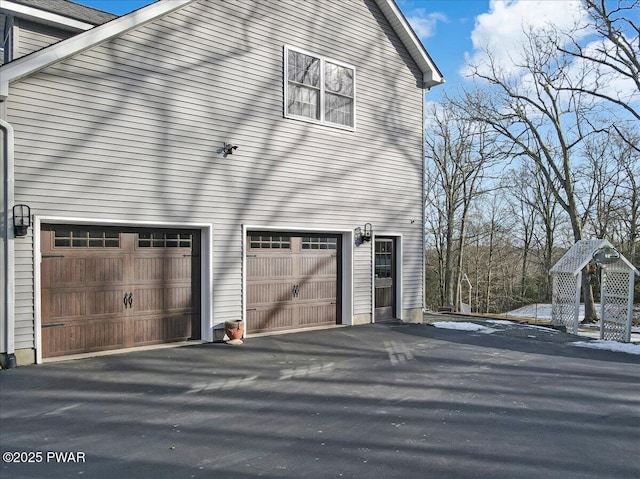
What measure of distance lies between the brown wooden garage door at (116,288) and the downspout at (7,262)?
433 mm

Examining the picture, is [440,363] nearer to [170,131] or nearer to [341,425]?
[341,425]

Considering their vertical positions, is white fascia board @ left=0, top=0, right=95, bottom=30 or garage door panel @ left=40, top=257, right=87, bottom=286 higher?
white fascia board @ left=0, top=0, right=95, bottom=30

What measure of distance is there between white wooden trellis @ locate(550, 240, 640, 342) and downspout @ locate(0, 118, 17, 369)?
1051cm

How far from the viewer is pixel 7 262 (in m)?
6.06

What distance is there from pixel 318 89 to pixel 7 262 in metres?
6.29

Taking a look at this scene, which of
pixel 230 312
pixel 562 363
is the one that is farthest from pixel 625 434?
pixel 230 312

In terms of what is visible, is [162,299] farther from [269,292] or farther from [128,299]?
[269,292]

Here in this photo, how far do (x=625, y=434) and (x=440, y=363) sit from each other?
286 centimetres

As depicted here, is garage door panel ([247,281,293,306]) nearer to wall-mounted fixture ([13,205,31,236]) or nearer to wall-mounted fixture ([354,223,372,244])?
wall-mounted fixture ([354,223,372,244])

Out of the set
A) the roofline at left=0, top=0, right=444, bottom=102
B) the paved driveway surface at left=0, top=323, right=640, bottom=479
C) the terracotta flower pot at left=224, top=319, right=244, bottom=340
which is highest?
the roofline at left=0, top=0, right=444, bottom=102

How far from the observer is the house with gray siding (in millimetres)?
6438

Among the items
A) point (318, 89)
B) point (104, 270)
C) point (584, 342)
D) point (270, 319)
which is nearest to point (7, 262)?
point (104, 270)

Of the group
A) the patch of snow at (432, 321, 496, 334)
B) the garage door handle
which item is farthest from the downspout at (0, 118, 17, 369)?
the patch of snow at (432, 321, 496, 334)

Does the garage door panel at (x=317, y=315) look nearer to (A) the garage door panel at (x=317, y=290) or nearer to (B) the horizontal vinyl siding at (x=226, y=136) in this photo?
(A) the garage door panel at (x=317, y=290)
